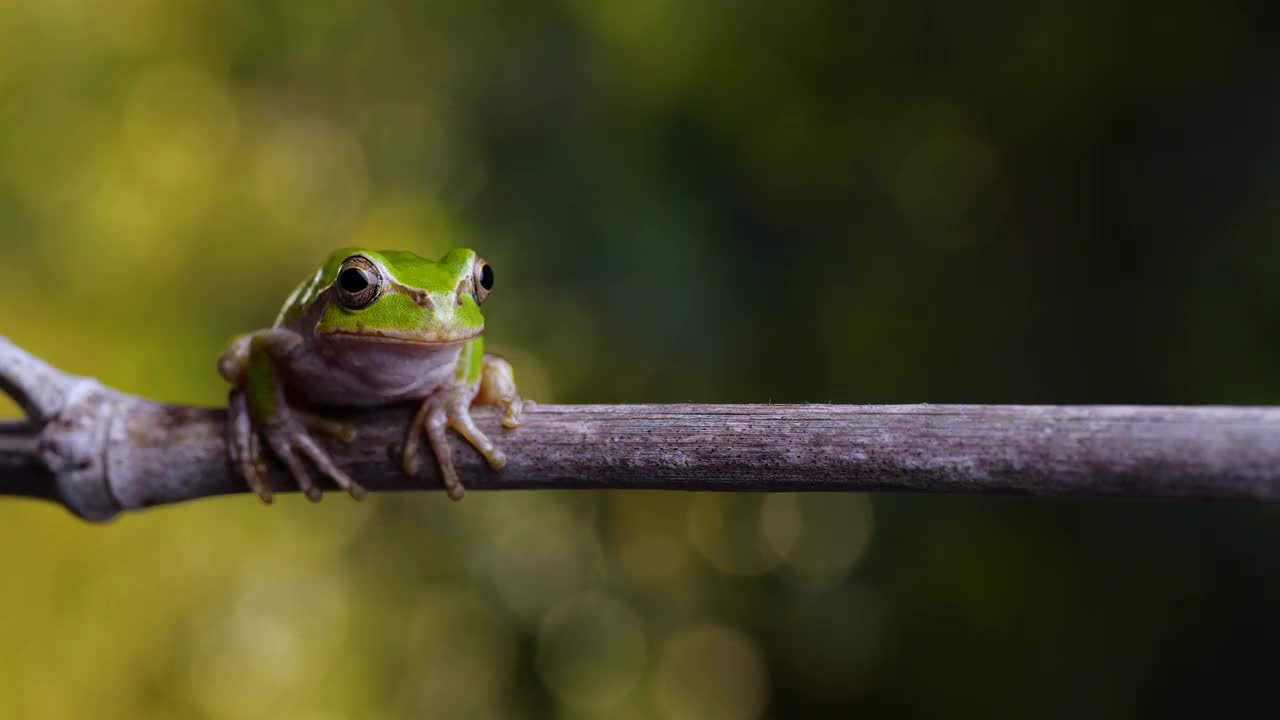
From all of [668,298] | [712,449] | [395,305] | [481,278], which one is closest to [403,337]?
[395,305]

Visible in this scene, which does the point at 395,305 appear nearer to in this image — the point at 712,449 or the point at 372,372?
the point at 372,372

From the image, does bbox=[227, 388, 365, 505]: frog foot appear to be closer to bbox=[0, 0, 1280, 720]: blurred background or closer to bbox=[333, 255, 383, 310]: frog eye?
bbox=[333, 255, 383, 310]: frog eye

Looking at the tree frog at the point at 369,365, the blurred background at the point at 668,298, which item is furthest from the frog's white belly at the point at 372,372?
the blurred background at the point at 668,298

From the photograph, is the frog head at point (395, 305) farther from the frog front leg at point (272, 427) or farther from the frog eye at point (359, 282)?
the frog front leg at point (272, 427)

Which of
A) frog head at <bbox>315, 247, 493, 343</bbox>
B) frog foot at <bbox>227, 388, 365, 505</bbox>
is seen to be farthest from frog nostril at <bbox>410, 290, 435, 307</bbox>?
frog foot at <bbox>227, 388, 365, 505</bbox>

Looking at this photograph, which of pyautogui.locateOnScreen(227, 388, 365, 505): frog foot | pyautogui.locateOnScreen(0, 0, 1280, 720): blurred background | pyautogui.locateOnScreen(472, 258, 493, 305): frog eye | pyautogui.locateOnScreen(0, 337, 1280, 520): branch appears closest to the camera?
pyautogui.locateOnScreen(0, 337, 1280, 520): branch

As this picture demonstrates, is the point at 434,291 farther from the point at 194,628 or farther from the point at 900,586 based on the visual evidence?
the point at 194,628
